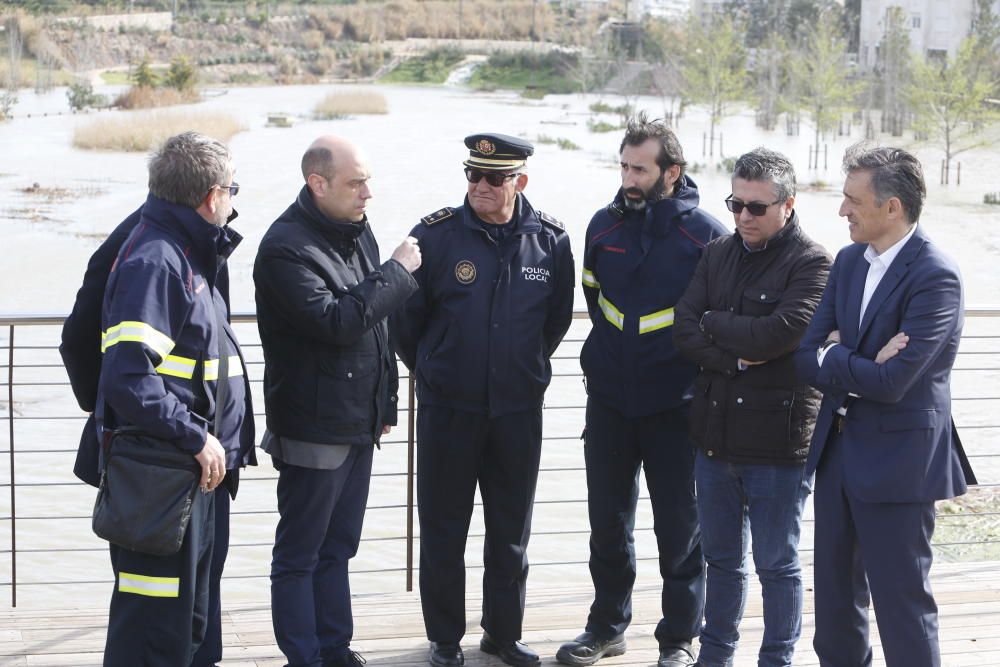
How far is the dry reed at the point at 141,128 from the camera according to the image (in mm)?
37938

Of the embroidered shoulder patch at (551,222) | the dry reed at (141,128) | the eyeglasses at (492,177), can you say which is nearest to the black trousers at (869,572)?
the embroidered shoulder patch at (551,222)

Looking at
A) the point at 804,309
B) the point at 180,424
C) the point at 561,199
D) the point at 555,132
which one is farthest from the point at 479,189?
the point at 555,132

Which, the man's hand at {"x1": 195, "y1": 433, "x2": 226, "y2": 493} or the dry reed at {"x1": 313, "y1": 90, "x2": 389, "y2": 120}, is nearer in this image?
the man's hand at {"x1": 195, "y1": 433, "x2": 226, "y2": 493}

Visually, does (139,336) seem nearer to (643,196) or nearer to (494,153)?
(494,153)

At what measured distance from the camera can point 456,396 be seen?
3.16 m

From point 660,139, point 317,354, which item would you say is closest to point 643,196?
point 660,139

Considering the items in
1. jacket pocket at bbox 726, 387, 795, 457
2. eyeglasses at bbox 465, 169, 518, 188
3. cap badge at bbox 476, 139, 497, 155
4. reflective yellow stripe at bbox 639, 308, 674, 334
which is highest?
cap badge at bbox 476, 139, 497, 155

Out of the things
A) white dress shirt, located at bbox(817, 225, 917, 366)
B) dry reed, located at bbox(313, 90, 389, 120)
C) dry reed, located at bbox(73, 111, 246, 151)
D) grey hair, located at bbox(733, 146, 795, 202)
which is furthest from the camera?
dry reed, located at bbox(313, 90, 389, 120)

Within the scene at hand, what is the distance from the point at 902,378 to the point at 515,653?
4.27 ft

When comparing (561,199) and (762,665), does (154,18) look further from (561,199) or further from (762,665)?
(762,665)

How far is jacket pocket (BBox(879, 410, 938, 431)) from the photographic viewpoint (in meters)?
2.63

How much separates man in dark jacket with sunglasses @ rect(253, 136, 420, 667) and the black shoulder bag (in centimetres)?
44

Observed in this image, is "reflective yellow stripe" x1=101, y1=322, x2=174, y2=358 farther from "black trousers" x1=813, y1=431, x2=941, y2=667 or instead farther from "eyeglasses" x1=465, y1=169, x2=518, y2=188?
"black trousers" x1=813, y1=431, x2=941, y2=667

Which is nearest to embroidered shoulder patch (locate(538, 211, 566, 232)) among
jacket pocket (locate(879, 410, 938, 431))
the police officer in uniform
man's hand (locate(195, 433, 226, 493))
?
the police officer in uniform
